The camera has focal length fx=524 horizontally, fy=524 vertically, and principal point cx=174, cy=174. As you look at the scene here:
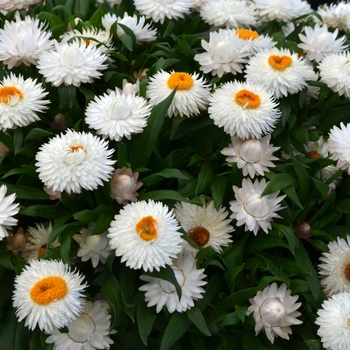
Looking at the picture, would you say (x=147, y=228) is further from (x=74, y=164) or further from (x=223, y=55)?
(x=223, y=55)

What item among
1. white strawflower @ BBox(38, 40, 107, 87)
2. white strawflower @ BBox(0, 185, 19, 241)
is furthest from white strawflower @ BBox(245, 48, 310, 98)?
white strawflower @ BBox(0, 185, 19, 241)

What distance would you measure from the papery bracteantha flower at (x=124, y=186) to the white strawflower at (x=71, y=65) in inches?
10.0

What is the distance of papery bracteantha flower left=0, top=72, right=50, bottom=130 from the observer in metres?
1.12

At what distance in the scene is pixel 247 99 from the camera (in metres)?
1.15

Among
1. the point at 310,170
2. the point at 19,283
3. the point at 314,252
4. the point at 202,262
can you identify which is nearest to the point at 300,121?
the point at 310,170

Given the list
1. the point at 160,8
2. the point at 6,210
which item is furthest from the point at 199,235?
the point at 160,8

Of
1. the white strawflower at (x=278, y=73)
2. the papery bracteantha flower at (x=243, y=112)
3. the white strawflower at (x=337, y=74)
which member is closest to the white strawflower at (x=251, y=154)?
the papery bracteantha flower at (x=243, y=112)

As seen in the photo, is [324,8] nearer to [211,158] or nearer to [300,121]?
[300,121]

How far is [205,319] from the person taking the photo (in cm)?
109

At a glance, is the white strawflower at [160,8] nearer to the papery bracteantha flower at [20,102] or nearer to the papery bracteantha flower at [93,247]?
the papery bracteantha flower at [20,102]

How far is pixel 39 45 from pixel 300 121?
656 millimetres

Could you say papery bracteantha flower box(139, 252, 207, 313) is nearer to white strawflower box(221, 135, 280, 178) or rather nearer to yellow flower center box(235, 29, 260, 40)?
white strawflower box(221, 135, 280, 178)

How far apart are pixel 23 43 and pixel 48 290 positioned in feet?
1.92

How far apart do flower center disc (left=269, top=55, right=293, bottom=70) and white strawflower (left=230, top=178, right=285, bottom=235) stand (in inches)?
11.8
